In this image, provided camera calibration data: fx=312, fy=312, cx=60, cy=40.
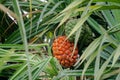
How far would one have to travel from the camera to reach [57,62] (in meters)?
1.16

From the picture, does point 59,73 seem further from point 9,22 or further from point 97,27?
point 9,22

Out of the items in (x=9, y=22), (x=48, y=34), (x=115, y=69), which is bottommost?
(x=115, y=69)

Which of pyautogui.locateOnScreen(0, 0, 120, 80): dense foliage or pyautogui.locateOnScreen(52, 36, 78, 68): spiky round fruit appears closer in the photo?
pyautogui.locateOnScreen(0, 0, 120, 80): dense foliage

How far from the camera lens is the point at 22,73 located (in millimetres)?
1167

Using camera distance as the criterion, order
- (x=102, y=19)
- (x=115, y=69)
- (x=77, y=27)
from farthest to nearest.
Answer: (x=102, y=19)
(x=115, y=69)
(x=77, y=27)

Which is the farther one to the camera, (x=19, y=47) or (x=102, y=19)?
(x=102, y=19)

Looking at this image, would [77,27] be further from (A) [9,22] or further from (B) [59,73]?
(A) [9,22]

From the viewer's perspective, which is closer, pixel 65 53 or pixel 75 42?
pixel 75 42

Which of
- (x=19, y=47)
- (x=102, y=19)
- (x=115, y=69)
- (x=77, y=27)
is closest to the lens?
(x=77, y=27)

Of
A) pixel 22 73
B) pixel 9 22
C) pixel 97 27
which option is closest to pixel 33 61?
pixel 22 73

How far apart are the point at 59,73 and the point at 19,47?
0.20 metres

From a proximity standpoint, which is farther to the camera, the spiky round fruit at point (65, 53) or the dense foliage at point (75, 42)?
the spiky round fruit at point (65, 53)

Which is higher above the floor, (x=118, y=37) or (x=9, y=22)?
(x=9, y=22)

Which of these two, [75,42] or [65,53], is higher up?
[65,53]
